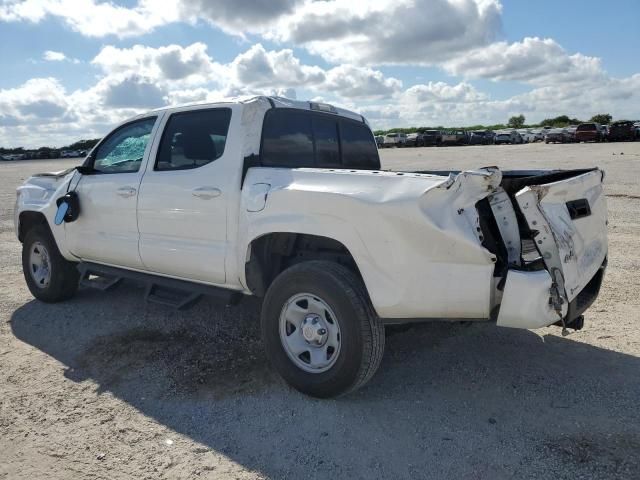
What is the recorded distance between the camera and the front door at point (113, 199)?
15.5ft

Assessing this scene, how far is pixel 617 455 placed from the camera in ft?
9.37

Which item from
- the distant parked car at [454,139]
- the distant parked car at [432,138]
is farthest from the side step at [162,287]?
the distant parked car at [432,138]

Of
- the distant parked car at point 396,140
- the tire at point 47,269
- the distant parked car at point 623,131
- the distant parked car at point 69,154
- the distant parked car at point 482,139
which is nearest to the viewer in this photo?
the tire at point 47,269

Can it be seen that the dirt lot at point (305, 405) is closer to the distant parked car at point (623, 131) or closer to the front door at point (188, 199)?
the front door at point (188, 199)

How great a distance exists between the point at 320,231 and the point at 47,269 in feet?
12.3

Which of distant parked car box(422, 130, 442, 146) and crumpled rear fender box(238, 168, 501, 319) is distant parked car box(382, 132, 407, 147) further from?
crumpled rear fender box(238, 168, 501, 319)

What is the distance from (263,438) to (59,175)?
3.87m

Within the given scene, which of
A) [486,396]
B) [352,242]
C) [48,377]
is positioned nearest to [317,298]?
[352,242]

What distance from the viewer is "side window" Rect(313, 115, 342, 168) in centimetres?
458

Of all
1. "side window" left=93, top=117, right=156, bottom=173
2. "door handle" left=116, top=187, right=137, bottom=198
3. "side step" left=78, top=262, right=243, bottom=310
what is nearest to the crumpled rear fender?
"side step" left=78, top=262, right=243, bottom=310

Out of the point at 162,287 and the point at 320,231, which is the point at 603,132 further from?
the point at 320,231

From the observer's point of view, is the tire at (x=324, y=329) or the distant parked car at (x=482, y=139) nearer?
the tire at (x=324, y=329)

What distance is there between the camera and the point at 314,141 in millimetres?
4539

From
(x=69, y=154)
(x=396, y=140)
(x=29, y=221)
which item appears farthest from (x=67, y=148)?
(x=29, y=221)
